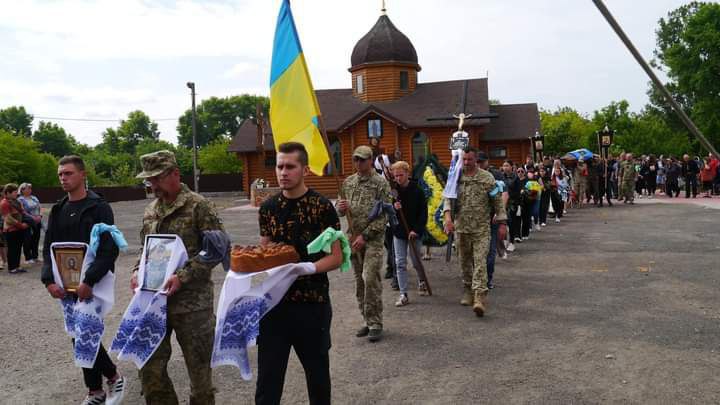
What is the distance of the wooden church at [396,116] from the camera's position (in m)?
35.0

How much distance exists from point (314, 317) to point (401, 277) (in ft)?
14.5

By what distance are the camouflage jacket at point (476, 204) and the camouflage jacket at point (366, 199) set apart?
119cm

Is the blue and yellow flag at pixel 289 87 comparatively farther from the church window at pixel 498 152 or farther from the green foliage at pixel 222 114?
the green foliage at pixel 222 114

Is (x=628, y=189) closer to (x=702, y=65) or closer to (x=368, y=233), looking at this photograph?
(x=368, y=233)

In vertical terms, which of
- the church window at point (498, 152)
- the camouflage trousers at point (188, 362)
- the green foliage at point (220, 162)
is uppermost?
the green foliage at point (220, 162)

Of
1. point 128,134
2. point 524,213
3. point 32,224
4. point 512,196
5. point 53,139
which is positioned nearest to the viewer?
point 512,196

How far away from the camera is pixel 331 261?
3.53 m

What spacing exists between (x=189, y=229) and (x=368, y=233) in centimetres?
281

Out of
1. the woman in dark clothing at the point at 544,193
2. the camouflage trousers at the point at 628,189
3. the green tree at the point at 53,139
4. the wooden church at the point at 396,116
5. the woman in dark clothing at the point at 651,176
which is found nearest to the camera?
the woman in dark clothing at the point at 544,193

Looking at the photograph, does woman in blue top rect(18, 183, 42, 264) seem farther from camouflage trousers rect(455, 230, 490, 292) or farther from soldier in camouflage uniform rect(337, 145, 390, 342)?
camouflage trousers rect(455, 230, 490, 292)

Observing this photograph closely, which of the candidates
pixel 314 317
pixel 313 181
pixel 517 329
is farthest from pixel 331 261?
Answer: pixel 313 181

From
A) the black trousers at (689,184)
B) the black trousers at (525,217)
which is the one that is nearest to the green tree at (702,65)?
the black trousers at (689,184)

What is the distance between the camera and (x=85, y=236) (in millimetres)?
4613

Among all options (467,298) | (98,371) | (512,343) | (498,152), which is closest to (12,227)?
(98,371)
